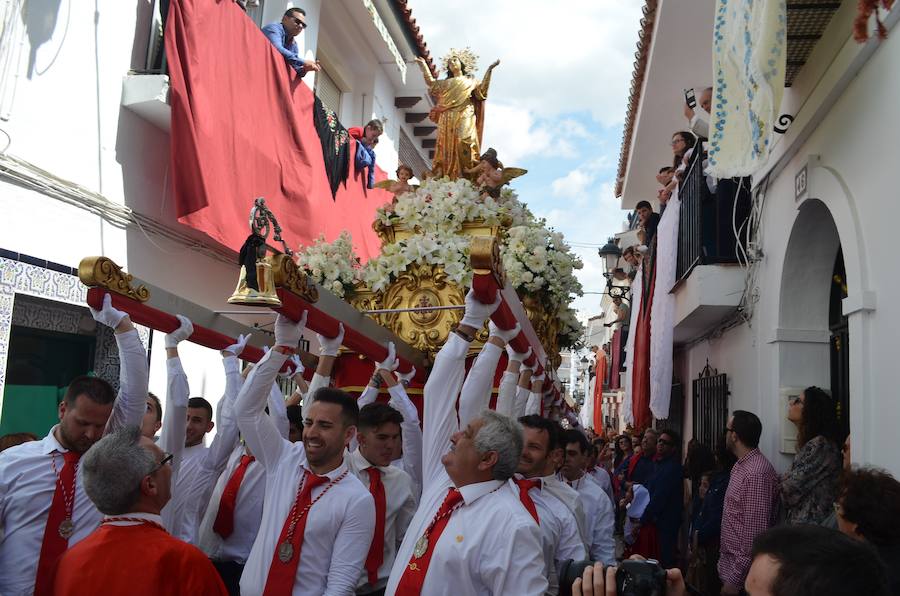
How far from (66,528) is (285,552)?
85 cm

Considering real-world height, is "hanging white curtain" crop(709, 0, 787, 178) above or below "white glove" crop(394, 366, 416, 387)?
above

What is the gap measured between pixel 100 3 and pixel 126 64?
1.80ft

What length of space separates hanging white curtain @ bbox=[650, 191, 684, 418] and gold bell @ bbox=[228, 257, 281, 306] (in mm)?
4826

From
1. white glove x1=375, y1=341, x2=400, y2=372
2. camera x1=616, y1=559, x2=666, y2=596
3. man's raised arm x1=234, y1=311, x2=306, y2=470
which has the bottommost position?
camera x1=616, y1=559, x2=666, y2=596

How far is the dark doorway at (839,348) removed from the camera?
5131mm

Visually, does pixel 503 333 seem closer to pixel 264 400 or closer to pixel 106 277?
pixel 264 400

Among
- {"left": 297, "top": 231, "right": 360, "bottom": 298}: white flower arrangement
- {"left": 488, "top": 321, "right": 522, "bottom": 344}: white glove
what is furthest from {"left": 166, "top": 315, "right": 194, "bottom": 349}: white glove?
{"left": 297, "top": 231, "right": 360, "bottom": 298}: white flower arrangement

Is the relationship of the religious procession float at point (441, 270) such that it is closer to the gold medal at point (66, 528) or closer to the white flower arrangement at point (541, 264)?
the white flower arrangement at point (541, 264)

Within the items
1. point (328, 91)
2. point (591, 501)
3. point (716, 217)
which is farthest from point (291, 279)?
point (328, 91)

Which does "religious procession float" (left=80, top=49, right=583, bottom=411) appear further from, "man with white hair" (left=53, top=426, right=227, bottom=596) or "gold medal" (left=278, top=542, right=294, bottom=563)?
"man with white hair" (left=53, top=426, right=227, bottom=596)

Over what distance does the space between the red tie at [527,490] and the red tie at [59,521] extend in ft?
5.67

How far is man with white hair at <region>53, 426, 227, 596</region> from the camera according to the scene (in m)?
2.21

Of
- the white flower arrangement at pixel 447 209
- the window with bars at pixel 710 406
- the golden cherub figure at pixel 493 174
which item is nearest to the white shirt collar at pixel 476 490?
the white flower arrangement at pixel 447 209

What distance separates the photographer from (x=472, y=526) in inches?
105
